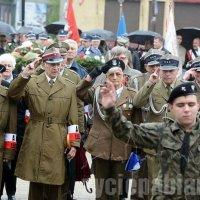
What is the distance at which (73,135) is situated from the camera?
31.7ft

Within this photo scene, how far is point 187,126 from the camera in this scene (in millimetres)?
6609

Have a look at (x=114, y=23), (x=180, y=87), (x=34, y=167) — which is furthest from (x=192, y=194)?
(x=114, y=23)

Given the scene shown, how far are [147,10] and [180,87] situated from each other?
133 feet

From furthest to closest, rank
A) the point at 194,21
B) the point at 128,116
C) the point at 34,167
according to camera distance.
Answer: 1. the point at 194,21
2. the point at 128,116
3. the point at 34,167

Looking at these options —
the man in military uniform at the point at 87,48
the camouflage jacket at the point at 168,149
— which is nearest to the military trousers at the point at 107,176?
the camouflage jacket at the point at 168,149

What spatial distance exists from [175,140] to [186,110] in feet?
0.82

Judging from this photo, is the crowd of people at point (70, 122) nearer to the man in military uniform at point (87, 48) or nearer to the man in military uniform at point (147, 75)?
the man in military uniform at point (147, 75)

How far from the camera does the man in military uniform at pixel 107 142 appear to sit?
10000 millimetres

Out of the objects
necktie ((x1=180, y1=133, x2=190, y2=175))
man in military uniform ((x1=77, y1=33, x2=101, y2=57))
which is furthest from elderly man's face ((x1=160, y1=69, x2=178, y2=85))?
man in military uniform ((x1=77, y1=33, x2=101, y2=57))

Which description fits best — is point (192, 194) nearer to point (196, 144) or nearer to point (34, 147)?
point (196, 144)

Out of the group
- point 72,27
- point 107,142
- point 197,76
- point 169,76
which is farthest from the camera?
point 72,27

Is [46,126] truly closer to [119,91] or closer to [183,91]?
[119,91]

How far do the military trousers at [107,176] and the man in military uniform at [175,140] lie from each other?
136 inches

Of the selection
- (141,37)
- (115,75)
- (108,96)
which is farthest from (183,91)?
(141,37)
